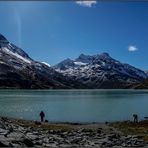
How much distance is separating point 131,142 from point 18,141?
38.4 feet

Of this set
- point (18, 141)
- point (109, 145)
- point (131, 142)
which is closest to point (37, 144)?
point (18, 141)

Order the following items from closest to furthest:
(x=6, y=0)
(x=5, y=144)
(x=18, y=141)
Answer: (x=6, y=0), (x=5, y=144), (x=18, y=141)

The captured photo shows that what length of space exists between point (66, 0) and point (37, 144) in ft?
50.1

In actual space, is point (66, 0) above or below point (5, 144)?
above

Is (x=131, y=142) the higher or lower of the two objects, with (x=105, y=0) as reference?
lower

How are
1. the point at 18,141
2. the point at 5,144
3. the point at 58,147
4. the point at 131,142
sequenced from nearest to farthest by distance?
the point at 5,144, the point at 18,141, the point at 58,147, the point at 131,142

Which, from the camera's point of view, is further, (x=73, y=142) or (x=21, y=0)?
(x=73, y=142)

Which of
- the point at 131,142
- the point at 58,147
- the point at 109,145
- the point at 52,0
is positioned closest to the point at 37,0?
the point at 52,0

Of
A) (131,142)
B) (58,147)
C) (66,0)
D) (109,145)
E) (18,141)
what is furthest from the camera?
(131,142)

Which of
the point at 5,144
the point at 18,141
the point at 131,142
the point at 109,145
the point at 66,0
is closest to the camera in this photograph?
the point at 66,0

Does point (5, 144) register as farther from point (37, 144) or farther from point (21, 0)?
point (21, 0)

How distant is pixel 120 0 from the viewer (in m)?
11.3

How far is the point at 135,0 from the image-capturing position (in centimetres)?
1147

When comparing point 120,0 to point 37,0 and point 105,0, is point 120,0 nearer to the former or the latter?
point 105,0
